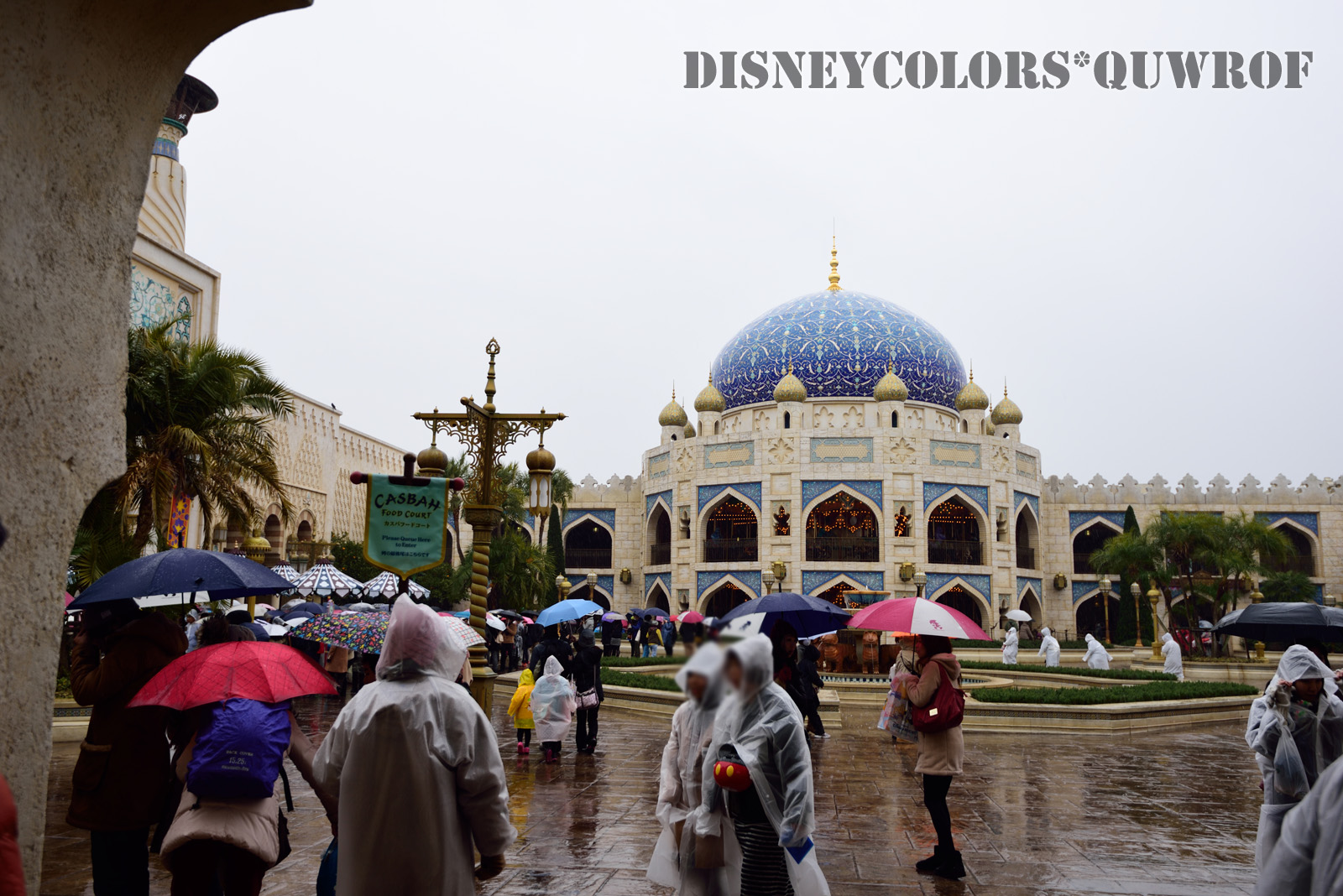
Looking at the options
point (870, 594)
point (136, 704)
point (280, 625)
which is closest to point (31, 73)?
point (136, 704)

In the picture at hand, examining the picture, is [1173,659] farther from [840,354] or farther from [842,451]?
[840,354]

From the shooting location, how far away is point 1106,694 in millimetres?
13711

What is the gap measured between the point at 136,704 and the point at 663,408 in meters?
36.4

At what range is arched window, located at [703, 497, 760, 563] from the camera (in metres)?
34.1

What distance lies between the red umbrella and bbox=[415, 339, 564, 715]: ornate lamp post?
3.79 metres

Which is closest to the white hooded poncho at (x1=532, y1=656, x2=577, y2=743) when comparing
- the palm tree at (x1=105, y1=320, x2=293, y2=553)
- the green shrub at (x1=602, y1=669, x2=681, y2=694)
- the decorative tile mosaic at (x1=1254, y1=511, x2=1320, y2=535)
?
the green shrub at (x1=602, y1=669, x2=681, y2=694)

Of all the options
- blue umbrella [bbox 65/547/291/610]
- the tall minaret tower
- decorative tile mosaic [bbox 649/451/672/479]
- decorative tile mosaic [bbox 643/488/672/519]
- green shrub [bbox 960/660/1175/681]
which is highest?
the tall minaret tower

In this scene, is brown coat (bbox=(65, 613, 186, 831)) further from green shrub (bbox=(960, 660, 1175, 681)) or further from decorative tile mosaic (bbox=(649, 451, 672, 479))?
decorative tile mosaic (bbox=(649, 451, 672, 479))

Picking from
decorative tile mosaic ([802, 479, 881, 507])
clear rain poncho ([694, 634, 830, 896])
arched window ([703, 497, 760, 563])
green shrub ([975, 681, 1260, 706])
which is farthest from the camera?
arched window ([703, 497, 760, 563])

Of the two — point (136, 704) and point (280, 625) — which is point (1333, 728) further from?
point (280, 625)

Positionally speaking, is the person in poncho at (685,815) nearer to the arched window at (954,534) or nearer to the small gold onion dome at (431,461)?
the small gold onion dome at (431,461)

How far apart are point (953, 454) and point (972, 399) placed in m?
5.19

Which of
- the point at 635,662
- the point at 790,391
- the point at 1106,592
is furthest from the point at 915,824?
the point at 1106,592

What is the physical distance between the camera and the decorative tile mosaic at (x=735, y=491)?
33500 millimetres
